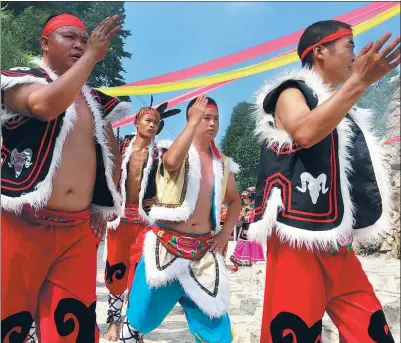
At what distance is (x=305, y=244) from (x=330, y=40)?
0.88 metres

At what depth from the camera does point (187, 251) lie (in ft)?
10.1

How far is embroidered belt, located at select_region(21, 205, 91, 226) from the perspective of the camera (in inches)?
82.2

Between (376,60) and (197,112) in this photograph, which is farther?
(197,112)

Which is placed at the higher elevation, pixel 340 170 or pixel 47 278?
pixel 340 170

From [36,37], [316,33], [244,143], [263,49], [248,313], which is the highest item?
[244,143]

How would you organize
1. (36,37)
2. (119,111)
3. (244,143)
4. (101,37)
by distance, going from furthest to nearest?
(244,143), (36,37), (119,111), (101,37)

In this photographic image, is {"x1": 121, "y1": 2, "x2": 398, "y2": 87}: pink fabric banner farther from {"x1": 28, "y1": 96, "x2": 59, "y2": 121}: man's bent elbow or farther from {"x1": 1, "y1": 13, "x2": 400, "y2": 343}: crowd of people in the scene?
{"x1": 28, "y1": 96, "x2": 59, "y2": 121}: man's bent elbow

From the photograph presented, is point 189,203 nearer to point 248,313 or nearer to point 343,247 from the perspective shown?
point 343,247

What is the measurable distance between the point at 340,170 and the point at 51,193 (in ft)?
3.88

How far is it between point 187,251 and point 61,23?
1484 millimetres

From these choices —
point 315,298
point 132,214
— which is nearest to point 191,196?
point 315,298

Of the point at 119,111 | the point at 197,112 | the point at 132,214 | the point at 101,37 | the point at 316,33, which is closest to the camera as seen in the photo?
the point at 101,37

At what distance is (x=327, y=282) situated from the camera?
2102 mm

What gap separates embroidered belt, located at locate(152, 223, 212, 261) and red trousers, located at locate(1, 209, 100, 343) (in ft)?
2.92
